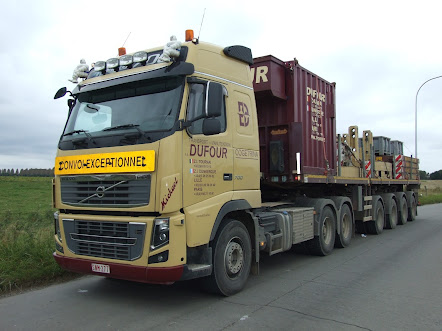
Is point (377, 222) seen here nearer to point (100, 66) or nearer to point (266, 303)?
point (266, 303)

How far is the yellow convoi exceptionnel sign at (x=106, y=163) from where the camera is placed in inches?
172

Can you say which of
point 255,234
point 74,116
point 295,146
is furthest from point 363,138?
point 74,116

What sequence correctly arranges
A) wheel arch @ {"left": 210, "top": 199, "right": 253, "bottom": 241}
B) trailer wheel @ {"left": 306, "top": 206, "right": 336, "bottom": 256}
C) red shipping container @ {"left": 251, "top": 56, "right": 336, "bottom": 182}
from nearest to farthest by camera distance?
wheel arch @ {"left": 210, "top": 199, "right": 253, "bottom": 241} → red shipping container @ {"left": 251, "top": 56, "right": 336, "bottom": 182} → trailer wheel @ {"left": 306, "top": 206, "right": 336, "bottom": 256}

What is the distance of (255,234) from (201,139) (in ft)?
5.85

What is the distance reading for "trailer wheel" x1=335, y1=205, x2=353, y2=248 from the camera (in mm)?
8924

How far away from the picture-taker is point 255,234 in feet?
18.8

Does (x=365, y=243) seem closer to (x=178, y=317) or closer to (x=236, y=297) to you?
(x=236, y=297)

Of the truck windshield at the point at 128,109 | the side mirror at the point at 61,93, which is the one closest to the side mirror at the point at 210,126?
the truck windshield at the point at 128,109

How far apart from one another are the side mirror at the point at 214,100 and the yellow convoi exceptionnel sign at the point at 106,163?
32.6 inches

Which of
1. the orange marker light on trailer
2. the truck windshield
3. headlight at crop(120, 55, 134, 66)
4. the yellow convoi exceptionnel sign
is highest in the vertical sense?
the orange marker light on trailer

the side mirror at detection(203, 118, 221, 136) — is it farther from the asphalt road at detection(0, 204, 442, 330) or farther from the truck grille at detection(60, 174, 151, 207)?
the asphalt road at detection(0, 204, 442, 330)

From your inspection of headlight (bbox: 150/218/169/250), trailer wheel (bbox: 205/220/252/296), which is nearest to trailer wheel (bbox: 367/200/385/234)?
trailer wheel (bbox: 205/220/252/296)

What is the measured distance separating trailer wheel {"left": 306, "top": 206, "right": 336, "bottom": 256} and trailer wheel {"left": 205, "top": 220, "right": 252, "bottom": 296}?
285cm

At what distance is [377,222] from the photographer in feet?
37.5
